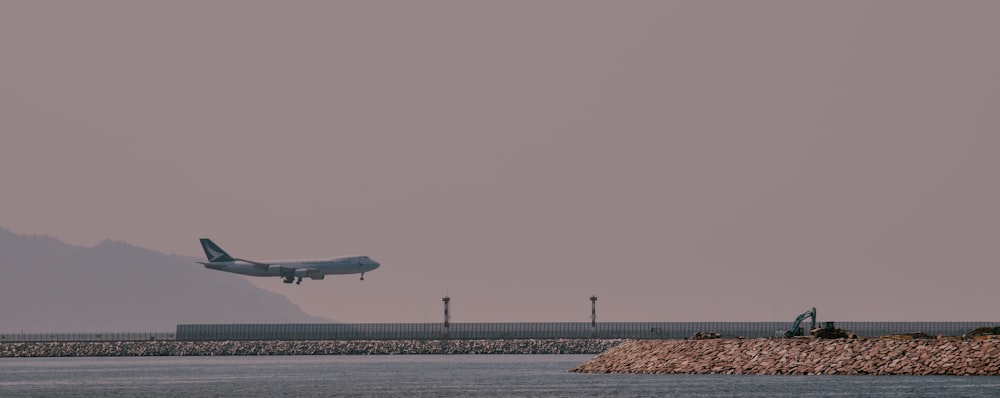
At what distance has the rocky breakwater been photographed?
118750mm

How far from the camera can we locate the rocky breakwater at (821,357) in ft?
390

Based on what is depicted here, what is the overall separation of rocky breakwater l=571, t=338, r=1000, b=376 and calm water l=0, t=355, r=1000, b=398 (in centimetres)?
171

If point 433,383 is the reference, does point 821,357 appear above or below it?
above

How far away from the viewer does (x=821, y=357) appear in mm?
123500

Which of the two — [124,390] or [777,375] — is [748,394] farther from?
[124,390]

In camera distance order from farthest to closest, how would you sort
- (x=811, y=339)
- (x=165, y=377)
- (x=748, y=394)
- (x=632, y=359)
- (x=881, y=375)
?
(x=165, y=377), (x=632, y=359), (x=811, y=339), (x=881, y=375), (x=748, y=394)

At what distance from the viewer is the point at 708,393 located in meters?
106

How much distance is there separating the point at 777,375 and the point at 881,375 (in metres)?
8.05

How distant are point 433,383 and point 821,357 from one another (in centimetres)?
2729

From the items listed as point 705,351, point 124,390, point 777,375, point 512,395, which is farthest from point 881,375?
point 124,390

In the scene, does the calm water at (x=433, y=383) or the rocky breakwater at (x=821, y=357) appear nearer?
the calm water at (x=433, y=383)

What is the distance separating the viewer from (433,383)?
131375mm

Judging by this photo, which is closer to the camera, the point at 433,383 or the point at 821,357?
the point at 821,357

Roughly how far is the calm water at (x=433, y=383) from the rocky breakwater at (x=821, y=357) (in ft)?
5.61
